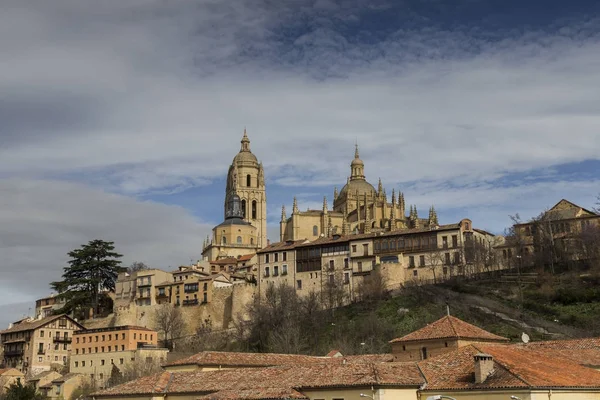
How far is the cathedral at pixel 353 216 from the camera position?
112 meters

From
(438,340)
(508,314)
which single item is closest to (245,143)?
(508,314)

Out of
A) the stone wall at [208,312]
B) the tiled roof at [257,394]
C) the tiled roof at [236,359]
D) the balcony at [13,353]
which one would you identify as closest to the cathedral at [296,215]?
the stone wall at [208,312]

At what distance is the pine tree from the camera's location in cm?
10088

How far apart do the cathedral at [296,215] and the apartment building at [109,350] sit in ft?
95.0

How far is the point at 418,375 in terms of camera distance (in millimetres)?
32750

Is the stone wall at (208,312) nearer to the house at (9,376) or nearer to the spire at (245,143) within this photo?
the house at (9,376)

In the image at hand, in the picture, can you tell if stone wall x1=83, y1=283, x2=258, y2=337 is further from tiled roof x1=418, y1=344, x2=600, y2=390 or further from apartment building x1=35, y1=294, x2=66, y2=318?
tiled roof x1=418, y1=344, x2=600, y2=390

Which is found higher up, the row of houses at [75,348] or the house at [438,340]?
the row of houses at [75,348]

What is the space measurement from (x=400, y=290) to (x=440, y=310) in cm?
984

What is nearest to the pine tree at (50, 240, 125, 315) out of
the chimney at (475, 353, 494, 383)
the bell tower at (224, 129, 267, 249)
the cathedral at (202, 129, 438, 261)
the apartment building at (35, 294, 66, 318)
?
the apartment building at (35, 294, 66, 318)

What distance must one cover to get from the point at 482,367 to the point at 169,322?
6675 centimetres

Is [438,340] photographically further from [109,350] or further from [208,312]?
[208,312]

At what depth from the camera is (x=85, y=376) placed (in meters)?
83.8

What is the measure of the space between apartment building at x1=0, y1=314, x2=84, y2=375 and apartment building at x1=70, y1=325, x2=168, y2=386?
12.6ft
